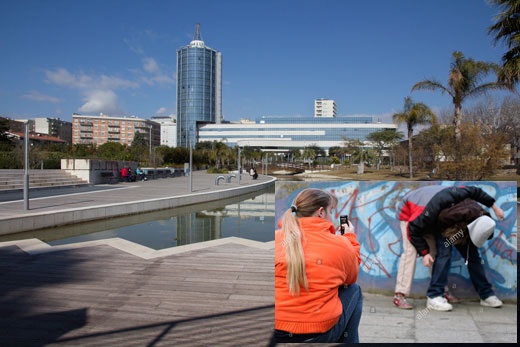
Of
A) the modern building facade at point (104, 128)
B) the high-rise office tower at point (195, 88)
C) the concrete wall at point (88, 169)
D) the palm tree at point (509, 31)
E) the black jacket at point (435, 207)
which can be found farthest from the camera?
the high-rise office tower at point (195, 88)

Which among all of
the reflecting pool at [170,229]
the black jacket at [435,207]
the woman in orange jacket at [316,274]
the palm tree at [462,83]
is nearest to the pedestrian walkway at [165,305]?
the woman in orange jacket at [316,274]

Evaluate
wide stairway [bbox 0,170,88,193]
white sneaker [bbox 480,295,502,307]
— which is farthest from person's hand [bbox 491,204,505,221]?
wide stairway [bbox 0,170,88,193]

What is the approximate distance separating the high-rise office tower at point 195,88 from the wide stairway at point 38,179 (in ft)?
318

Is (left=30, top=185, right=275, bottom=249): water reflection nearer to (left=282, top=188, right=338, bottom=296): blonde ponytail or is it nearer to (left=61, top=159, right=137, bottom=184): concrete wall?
(left=282, top=188, right=338, bottom=296): blonde ponytail

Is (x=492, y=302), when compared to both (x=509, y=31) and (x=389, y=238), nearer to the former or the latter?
(x=389, y=238)

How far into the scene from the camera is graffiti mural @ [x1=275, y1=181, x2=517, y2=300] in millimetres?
2199

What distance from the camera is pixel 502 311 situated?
7.14 feet

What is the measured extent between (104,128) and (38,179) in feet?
348

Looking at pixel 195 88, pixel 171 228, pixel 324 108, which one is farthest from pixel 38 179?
pixel 195 88

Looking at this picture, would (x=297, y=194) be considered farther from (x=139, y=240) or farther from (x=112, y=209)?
(x=112, y=209)

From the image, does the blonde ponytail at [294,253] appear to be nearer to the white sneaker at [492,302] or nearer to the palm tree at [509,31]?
the white sneaker at [492,302]

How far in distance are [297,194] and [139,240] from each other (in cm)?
903

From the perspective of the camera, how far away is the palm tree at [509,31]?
3.14 metres

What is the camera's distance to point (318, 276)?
2188 mm
